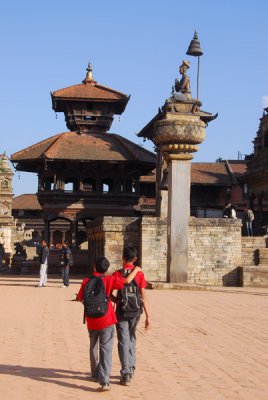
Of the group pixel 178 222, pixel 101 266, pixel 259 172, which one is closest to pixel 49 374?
pixel 101 266

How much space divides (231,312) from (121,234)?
1181cm

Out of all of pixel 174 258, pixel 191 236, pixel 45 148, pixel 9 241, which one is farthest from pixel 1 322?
pixel 9 241

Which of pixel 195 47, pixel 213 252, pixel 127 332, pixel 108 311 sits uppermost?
pixel 195 47

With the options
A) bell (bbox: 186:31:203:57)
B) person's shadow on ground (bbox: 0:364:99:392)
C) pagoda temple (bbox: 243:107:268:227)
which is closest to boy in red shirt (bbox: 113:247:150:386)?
person's shadow on ground (bbox: 0:364:99:392)

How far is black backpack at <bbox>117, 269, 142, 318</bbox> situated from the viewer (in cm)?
816

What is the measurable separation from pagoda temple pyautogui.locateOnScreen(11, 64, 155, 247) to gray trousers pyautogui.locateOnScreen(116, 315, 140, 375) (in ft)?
99.9

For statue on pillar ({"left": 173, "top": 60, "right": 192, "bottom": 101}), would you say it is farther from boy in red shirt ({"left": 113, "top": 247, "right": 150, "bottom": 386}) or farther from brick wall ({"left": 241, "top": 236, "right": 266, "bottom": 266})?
boy in red shirt ({"left": 113, "top": 247, "right": 150, "bottom": 386})

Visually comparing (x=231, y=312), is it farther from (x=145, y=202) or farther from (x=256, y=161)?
(x=145, y=202)

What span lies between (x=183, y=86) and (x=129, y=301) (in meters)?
17.6

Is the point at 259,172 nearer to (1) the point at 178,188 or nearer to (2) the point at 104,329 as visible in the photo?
(1) the point at 178,188

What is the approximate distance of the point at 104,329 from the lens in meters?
7.93

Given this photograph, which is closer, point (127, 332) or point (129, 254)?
point (127, 332)

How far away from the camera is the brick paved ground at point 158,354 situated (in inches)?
308

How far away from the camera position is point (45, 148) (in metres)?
40.3
